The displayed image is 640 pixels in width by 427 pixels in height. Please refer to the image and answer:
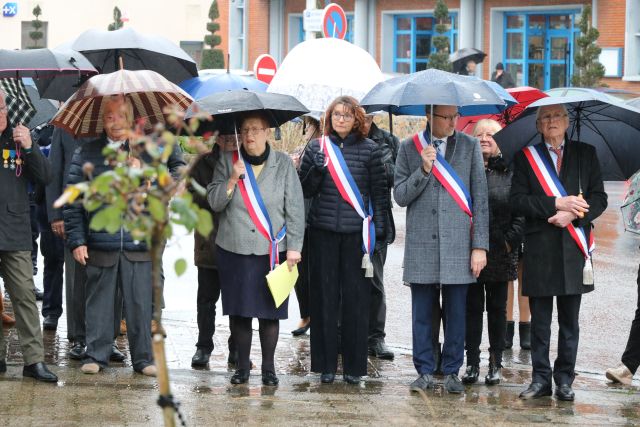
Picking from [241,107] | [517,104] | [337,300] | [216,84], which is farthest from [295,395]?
[517,104]

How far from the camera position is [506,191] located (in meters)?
8.71

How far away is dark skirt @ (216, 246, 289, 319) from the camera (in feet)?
26.6

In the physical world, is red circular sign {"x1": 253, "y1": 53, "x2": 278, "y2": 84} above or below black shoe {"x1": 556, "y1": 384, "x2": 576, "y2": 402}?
above

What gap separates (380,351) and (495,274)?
49.6 inches

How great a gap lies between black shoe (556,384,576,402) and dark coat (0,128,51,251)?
3.54 metres

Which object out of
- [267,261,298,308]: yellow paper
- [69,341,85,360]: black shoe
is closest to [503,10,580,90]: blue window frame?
[69,341,85,360]: black shoe

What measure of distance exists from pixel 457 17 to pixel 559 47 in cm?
376

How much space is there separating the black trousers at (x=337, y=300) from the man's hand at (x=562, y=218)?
132cm

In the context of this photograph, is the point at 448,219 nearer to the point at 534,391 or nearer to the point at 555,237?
the point at 555,237

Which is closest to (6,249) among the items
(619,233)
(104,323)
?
(104,323)

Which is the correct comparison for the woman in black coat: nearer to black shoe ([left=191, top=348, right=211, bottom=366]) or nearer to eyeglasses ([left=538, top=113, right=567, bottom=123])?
eyeglasses ([left=538, top=113, right=567, bottom=123])

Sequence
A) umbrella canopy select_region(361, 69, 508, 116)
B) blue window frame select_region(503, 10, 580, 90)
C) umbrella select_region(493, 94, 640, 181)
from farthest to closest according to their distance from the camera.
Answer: blue window frame select_region(503, 10, 580, 90) → umbrella select_region(493, 94, 640, 181) → umbrella canopy select_region(361, 69, 508, 116)

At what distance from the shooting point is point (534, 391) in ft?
25.9

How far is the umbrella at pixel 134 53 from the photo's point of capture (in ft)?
31.1
